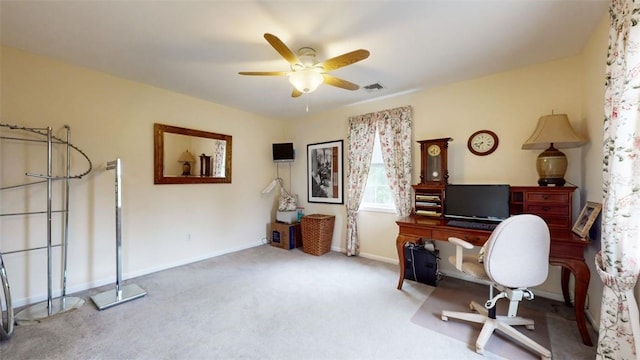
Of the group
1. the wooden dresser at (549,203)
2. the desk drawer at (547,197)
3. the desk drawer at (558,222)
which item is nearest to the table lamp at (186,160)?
the wooden dresser at (549,203)

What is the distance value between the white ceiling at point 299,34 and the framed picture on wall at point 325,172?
1512 millimetres

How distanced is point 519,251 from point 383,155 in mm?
2118

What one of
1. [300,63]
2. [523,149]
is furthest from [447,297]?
[300,63]

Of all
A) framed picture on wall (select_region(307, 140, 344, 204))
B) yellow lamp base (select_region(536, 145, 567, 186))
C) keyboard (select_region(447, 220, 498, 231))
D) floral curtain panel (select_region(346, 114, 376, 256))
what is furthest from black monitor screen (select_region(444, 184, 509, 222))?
framed picture on wall (select_region(307, 140, 344, 204))

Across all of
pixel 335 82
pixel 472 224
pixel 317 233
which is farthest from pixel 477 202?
pixel 317 233

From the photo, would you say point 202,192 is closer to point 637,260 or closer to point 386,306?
point 386,306

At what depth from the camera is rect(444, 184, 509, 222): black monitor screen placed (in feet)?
8.39

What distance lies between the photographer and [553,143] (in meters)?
2.32

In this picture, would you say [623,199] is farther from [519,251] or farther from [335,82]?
[335,82]

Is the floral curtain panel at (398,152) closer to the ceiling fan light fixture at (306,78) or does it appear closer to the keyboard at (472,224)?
the keyboard at (472,224)

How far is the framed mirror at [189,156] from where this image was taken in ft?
11.1

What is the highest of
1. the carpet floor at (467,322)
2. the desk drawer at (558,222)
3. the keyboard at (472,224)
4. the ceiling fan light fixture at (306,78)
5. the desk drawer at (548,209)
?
the ceiling fan light fixture at (306,78)

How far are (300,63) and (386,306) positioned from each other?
2380 mm

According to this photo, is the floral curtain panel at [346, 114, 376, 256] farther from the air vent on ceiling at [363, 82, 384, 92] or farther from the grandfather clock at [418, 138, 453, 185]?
the grandfather clock at [418, 138, 453, 185]
